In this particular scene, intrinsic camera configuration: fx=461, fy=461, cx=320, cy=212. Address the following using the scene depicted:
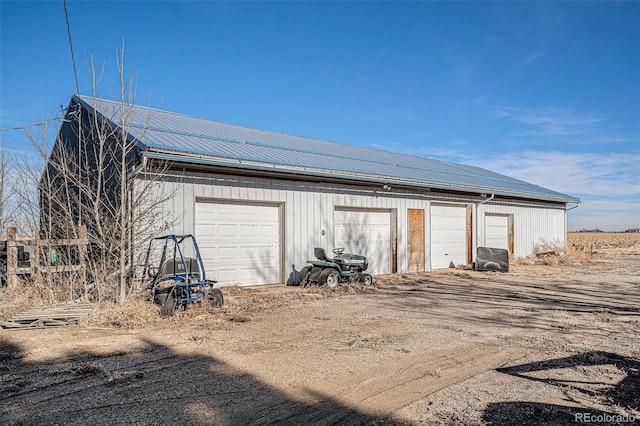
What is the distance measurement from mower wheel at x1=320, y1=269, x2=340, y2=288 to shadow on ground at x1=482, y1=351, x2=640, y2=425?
612 cm

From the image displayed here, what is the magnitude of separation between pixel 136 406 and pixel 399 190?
445 inches

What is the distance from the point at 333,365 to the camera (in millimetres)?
4699

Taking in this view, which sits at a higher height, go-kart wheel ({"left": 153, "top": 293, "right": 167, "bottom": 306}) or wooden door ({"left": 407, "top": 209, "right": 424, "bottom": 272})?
wooden door ({"left": 407, "top": 209, "right": 424, "bottom": 272})

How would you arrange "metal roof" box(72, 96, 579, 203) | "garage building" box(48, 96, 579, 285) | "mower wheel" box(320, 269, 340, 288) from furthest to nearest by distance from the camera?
"mower wheel" box(320, 269, 340, 288) → "garage building" box(48, 96, 579, 285) → "metal roof" box(72, 96, 579, 203)

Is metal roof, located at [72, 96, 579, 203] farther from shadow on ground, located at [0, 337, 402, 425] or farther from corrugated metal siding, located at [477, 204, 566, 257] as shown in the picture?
shadow on ground, located at [0, 337, 402, 425]

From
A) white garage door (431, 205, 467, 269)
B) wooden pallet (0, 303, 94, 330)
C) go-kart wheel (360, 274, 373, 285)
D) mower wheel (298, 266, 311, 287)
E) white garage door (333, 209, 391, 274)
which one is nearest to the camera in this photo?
wooden pallet (0, 303, 94, 330)

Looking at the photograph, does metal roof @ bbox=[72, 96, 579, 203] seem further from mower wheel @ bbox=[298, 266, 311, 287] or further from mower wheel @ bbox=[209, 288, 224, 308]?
mower wheel @ bbox=[209, 288, 224, 308]

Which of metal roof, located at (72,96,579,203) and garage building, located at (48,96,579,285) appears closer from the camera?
metal roof, located at (72,96,579,203)

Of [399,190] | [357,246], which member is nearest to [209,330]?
[357,246]

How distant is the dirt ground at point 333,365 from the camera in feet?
11.5

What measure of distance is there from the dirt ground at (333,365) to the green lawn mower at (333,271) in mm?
2002

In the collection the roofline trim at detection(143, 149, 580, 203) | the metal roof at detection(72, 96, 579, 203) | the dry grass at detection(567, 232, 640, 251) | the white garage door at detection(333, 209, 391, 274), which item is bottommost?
the dry grass at detection(567, 232, 640, 251)

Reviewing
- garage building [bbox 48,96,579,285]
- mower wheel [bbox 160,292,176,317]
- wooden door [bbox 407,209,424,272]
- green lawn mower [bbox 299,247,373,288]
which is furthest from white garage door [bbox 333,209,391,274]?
mower wheel [bbox 160,292,176,317]

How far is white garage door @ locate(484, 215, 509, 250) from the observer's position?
56.4 feet
